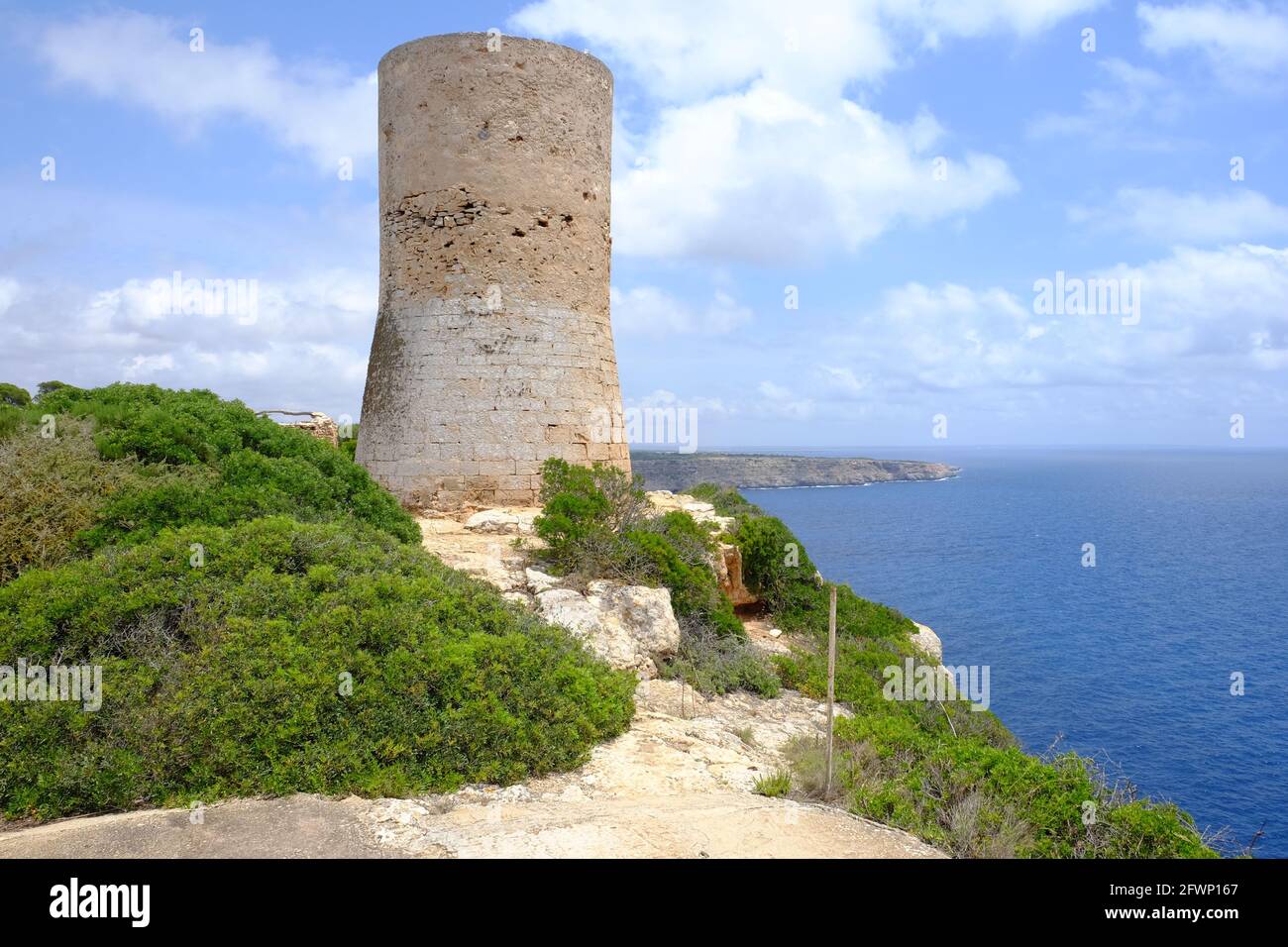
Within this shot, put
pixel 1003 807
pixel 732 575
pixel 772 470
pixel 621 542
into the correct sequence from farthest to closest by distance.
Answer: pixel 772 470 → pixel 732 575 → pixel 621 542 → pixel 1003 807

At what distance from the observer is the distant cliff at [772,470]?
3214 inches

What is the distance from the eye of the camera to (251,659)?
586cm

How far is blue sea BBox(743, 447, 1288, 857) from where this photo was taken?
22656 millimetres

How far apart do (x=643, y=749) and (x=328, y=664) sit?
95.3 inches

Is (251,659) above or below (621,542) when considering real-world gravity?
below

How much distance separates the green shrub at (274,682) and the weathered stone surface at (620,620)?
1014mm

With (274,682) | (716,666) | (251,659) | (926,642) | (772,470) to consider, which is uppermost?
(772,470)

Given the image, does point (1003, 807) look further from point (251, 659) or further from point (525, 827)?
point (251, 659)

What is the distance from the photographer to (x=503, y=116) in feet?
40.3

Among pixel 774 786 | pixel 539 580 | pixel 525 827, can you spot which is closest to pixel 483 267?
pixel 539 580

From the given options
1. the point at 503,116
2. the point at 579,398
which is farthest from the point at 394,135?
the point at 579,398

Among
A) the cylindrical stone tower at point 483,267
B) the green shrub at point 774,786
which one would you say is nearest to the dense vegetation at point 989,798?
the green shrub at point 774,786

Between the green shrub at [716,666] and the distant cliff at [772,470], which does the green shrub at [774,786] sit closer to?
the green shrub at [716,666]

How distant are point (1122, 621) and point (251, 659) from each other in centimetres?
4403
